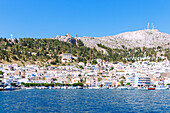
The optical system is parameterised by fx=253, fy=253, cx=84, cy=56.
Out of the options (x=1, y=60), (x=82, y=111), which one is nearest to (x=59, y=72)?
(x=1, y=60)

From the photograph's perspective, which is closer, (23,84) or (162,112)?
(162,112)

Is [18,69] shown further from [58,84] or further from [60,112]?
[60,112]

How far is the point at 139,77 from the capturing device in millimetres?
158500

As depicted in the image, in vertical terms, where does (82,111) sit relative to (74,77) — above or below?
below

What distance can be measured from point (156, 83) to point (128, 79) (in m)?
18.2

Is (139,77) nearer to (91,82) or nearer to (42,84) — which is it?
(91,82)

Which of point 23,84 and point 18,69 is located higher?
point 18,69

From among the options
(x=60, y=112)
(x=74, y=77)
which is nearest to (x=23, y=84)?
(x=74, y=77)

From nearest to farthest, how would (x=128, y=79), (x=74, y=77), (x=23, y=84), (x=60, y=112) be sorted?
(x=60, y=112), (x=23, y=84), (x=128, y=79), (x=74, y=77)

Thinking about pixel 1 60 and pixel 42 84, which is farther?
pixel 1 60

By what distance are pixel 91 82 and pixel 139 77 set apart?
3269cm

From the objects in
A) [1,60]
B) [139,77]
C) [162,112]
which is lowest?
[162,112]

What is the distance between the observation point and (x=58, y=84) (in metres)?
164

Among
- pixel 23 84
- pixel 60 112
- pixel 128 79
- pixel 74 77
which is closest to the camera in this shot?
pixel 60 112
